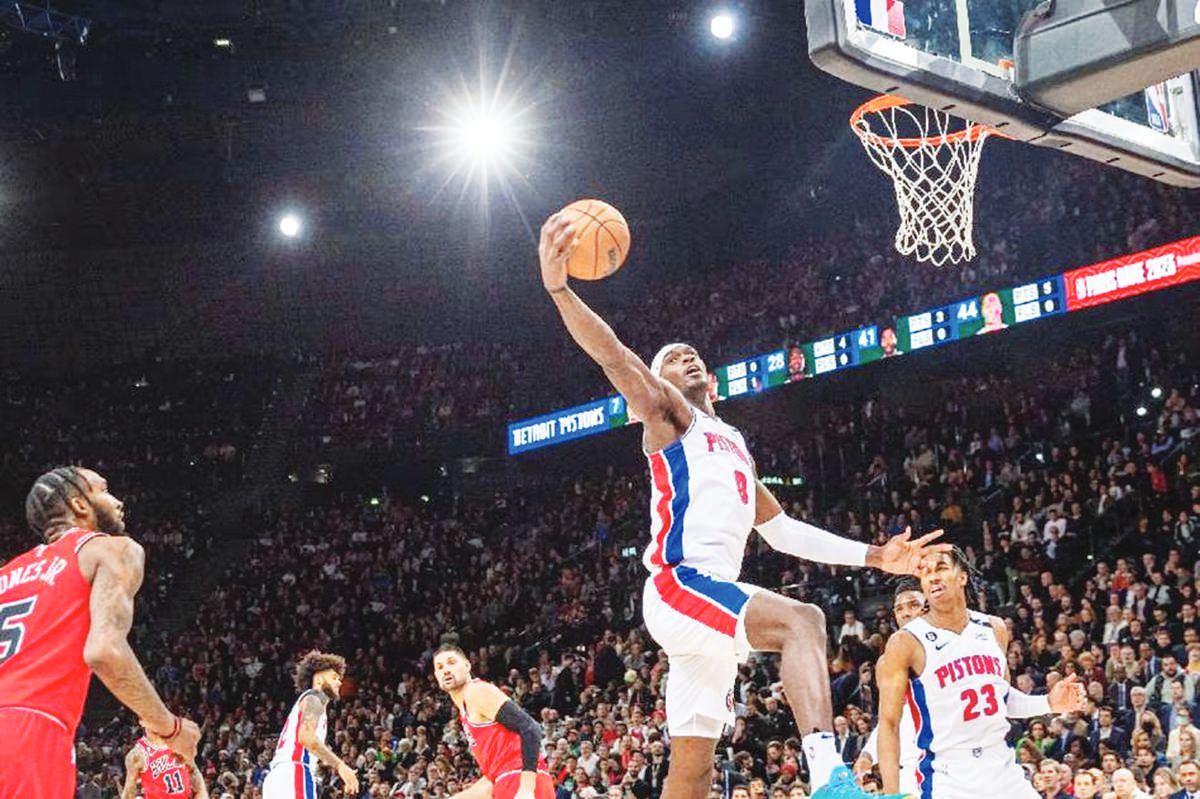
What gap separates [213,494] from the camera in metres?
28.9

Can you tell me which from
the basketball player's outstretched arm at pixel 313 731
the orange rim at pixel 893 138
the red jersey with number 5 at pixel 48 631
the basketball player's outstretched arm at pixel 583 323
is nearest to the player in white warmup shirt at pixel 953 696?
the basketball player's outstretched arm at pixel 583 323

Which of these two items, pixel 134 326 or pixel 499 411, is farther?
pixel 134 326

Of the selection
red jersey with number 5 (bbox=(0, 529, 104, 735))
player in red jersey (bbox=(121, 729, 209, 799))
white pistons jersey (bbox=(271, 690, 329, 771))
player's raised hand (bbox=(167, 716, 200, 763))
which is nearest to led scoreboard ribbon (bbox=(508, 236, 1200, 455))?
player in red jersey (bbox=(121, 729, 209, 799))

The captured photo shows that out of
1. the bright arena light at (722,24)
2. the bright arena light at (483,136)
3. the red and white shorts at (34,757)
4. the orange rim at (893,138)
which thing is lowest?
the red and white shorts at (34,757)

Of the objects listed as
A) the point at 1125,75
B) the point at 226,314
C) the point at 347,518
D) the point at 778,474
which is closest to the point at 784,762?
the point at 1125,75

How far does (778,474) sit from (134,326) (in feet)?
50.9

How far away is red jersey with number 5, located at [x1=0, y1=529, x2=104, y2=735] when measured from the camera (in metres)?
4.02

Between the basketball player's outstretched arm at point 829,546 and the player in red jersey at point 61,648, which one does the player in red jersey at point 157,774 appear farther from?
the player in red jersey at point 61,648

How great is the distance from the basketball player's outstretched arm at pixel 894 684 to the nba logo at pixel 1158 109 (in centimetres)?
249

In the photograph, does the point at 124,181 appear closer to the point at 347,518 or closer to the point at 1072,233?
the point at 347,518

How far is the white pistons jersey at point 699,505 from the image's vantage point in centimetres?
519

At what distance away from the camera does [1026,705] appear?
6.32 meters

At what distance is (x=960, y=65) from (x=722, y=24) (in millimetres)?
16796

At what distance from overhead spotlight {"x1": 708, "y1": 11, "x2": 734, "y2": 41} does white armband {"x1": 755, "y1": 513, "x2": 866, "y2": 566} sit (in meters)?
16.9
